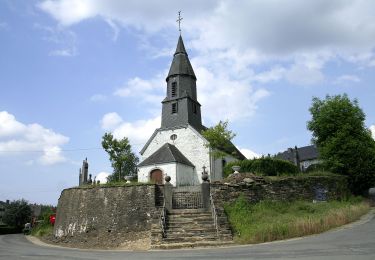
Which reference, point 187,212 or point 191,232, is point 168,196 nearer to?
point 187,212

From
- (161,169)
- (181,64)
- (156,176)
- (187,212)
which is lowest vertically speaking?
(187,212)

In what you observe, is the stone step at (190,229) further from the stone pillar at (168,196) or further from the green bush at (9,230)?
the green bush at (9,230)

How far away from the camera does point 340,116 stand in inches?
1187

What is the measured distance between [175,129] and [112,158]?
Answer: 664 cm

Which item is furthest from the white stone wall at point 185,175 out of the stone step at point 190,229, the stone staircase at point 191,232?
the stone step at point 190,229

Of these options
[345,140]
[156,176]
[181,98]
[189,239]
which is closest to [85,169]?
[156,176]

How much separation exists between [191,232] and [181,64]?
2230 cm

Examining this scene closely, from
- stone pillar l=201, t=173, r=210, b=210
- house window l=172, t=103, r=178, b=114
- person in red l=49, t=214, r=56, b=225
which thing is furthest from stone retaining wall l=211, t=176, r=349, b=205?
person in red l=49, t=214, r=56, b=225

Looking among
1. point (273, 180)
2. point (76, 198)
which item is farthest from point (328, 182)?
point (76, 198)

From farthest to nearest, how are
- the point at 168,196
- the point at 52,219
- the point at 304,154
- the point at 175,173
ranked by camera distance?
1. the point at 304,154
2. the point at 52,219
3. the point at 175,173
4. the point at 168,196

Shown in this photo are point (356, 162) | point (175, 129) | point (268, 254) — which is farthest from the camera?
point (175, 129)

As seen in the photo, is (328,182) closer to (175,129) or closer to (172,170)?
(172,170)

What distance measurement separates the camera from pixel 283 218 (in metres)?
18.5

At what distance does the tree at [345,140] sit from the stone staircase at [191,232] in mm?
13635
